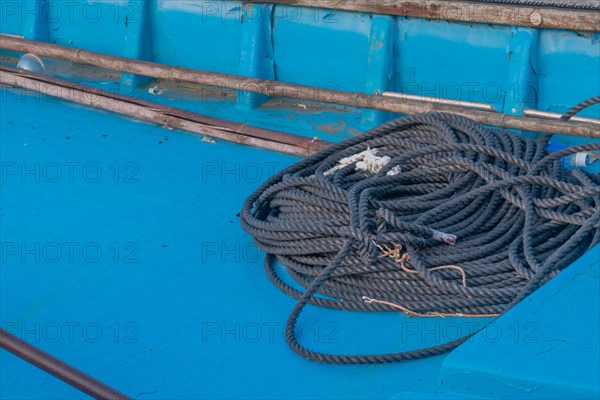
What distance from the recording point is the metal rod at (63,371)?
166 cm

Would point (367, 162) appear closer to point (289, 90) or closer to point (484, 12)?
point (289, 90)

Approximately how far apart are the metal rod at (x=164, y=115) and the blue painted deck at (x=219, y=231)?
0.16 ft

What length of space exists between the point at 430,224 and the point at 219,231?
781 millimetres

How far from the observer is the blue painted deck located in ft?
5.14

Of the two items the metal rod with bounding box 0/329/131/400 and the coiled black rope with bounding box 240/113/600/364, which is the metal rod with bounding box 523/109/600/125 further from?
the metal rod with bounding box 0/329/131/400

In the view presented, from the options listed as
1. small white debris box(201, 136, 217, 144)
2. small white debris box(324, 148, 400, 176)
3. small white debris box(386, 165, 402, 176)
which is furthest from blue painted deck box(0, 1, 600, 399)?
small white debris box(386, 165, 402, 176)

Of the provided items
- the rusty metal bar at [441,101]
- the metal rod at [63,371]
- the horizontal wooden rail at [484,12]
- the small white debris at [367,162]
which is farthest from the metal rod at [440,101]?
the metal rod at [63,371]

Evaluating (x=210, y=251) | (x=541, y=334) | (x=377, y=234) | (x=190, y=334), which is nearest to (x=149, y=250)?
(x=210, y=251)

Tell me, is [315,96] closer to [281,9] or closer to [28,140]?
[281,9]

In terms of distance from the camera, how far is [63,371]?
1700 mm

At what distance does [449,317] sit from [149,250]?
1.06 m

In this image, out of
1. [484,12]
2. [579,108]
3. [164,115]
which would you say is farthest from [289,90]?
[579,108]

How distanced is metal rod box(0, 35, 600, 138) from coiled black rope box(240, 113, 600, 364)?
6.6 inches

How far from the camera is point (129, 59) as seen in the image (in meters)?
3.79
